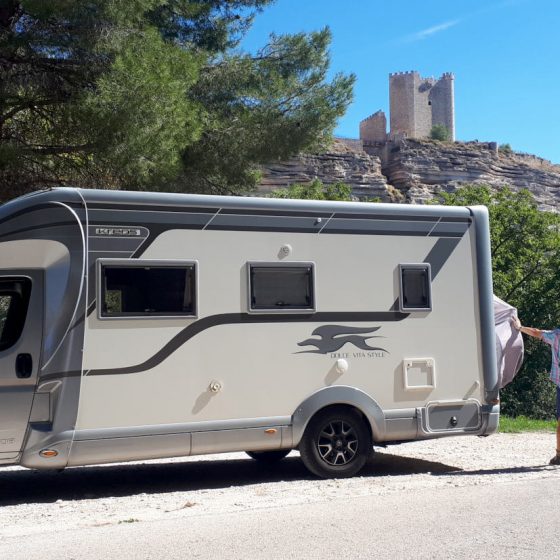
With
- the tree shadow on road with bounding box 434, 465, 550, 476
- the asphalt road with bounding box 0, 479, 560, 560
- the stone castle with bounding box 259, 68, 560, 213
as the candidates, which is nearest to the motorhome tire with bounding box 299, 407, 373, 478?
the asphalt road with bounding box 0, 479, 560, 560

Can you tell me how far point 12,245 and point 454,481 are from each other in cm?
492

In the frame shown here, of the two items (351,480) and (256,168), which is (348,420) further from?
(256,168)

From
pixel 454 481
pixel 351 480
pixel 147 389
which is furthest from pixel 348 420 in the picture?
pixel 147 389

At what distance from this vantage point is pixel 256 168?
1584cm

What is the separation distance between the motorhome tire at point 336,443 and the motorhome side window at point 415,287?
1300 millimetres

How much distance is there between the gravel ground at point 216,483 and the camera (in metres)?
6.87

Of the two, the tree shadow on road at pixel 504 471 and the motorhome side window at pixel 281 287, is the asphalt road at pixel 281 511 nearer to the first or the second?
the tree shadow on road at pixel 504 471

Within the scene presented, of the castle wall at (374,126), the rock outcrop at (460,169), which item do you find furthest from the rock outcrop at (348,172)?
the castle wall at (374,126)

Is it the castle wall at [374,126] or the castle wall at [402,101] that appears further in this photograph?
the castle wall at [402,101]

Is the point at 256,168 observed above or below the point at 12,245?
above

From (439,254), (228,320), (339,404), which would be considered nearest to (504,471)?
(339,404)

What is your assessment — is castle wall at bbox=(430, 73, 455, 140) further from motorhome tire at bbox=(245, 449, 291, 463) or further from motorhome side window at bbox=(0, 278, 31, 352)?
motorhome side window at bbox=(0, 278, 31, 352)

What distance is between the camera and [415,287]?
8555mm

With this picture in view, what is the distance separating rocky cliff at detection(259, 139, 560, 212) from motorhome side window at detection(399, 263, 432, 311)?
1607 inches
